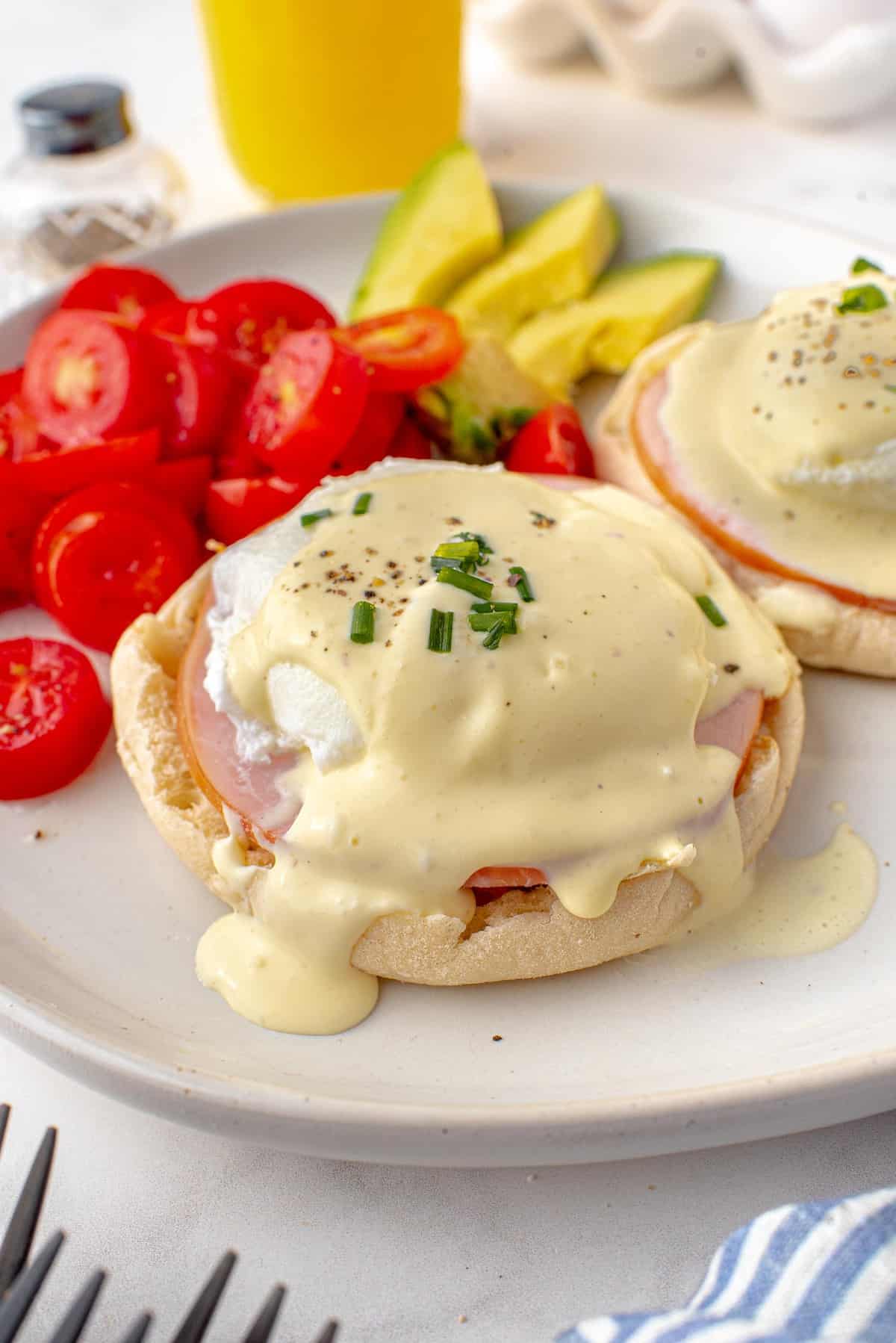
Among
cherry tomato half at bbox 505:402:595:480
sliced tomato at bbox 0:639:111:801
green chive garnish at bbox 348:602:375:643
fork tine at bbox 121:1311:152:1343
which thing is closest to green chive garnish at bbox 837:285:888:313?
cherry tomato half at bbox 505:402:595:480

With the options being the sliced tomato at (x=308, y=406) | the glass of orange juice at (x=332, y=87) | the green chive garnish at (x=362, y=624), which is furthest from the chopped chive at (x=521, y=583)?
the glass of orange juice at (x=332, y=87)

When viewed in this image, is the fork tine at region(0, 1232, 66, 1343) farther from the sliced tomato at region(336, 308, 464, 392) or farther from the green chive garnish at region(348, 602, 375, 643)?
the sliced tomato at region(336, 308, 464, 392)

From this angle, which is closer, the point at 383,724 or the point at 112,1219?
the point at 112,1219

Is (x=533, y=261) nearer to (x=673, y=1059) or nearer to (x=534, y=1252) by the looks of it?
(x=673, y=1059)

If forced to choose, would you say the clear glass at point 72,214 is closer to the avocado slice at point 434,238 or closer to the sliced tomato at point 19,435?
the avocado slice at point 434,238

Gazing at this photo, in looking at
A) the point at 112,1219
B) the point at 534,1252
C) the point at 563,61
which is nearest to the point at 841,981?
the point at 534,1252

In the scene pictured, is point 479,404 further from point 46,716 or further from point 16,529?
point 46,716

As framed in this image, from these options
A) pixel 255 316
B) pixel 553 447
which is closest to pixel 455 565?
pixel 553 447
